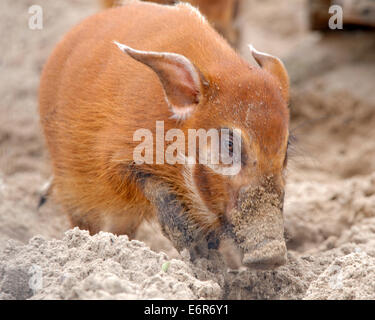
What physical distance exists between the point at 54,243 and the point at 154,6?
72.4 inches

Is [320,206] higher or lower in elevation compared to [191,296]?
lower

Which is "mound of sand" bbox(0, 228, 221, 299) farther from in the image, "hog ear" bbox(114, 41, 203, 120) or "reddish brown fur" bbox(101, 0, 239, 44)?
"reddish brown fur" bbox(101, 0, 239, 44)

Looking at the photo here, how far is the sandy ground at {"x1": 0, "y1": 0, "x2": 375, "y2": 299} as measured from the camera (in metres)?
3.15

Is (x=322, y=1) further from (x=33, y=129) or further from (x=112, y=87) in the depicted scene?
(x=112, y=87)

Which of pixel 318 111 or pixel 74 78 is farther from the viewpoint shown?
pixel 318 111

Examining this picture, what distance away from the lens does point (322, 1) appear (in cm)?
845

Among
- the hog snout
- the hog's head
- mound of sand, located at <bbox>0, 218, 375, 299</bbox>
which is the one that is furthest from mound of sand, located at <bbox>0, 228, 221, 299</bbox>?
the hog's head

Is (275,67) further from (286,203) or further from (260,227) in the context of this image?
(286,203)

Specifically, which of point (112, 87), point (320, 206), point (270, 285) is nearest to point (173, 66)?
point (112, 87)

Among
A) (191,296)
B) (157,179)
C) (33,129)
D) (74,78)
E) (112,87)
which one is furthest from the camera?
(33,129)

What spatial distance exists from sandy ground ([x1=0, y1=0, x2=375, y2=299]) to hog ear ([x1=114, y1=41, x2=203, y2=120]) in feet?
2.55

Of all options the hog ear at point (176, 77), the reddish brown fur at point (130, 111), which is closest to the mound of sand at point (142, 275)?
the reddish brown fur at point (130, 111)

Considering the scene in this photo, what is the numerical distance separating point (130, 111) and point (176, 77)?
0.46 m

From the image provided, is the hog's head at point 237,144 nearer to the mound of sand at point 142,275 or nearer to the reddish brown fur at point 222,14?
the mound of sand at point 142,275
